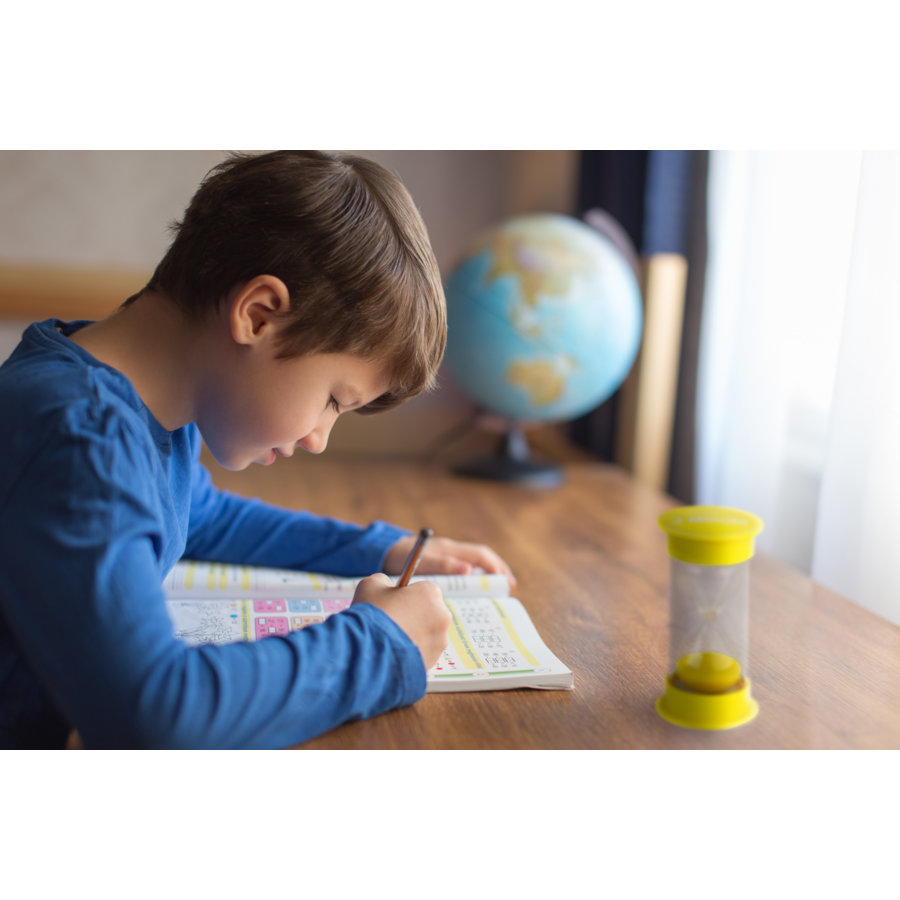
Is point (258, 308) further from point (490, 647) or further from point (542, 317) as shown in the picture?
point (542, 317)

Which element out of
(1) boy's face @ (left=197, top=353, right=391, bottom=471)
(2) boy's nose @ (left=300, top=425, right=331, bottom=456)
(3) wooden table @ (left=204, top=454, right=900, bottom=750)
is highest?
(1) boy's face @ (left=197, top=353, right=391, bottom=471)

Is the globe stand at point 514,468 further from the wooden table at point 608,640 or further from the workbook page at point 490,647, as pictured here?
the workbook page at point 490,647

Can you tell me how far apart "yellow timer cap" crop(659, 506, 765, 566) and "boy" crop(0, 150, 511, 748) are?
0.18 meters

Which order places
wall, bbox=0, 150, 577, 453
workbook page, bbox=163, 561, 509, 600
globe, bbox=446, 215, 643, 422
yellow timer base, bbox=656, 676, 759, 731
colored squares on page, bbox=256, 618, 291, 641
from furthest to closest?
wall, bbox=0, 150, 577, 453, globe, bbox=446, 215, 643, 422, workbook page, bbox=163, 561, 509, 600, colored squares on page, bbox=256, 618, 291, 641, yellow timer base, bbox=656, 676, 759, 731

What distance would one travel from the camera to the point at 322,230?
60 centimetres

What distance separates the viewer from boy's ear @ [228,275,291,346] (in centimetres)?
59

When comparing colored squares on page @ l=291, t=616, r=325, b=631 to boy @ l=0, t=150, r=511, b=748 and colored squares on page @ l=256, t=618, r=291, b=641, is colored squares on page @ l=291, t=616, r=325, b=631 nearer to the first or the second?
colored squares on page @ l=256, t=618, r=291, b=641

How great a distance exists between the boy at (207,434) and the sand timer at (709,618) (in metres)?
0.18

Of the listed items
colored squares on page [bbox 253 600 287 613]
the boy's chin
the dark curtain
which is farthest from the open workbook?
the dark curtain

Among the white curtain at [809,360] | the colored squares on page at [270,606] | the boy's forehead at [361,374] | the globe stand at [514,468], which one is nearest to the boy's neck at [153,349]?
the boy's forehead at [361,374]

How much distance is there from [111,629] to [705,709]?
1.30 feet
